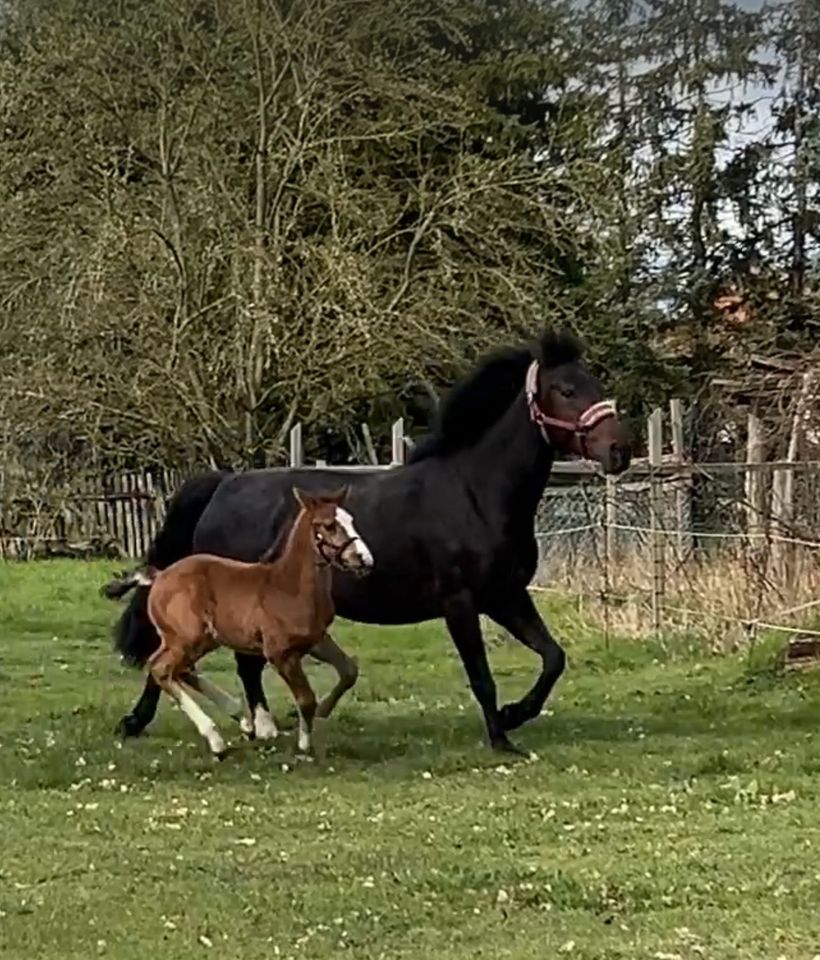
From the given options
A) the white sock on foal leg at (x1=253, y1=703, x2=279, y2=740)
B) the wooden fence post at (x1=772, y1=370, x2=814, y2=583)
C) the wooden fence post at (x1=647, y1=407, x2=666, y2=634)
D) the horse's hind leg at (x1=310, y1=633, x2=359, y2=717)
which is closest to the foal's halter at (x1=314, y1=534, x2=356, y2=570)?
the horse's hind leg at (x1=310, y1=633, x2=359, y2=717)

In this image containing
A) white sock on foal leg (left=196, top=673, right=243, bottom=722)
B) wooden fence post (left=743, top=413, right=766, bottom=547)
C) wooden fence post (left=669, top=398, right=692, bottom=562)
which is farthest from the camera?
wooden fence post (left=669, top=398, right=692, bottom=562)

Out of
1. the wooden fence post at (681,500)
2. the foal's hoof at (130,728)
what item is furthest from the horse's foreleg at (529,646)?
the wooden fence post at (681,500)

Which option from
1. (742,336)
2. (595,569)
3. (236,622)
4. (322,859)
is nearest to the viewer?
(322,859)

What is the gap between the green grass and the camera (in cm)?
570

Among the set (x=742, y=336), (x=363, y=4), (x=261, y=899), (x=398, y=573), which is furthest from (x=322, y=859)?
(x=742, y=336)

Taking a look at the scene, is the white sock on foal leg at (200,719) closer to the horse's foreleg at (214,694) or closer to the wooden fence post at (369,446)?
the horse's foreleg at (214,694)

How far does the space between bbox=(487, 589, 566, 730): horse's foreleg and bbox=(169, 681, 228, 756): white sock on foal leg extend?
1555 mm

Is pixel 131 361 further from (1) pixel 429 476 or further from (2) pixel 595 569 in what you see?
(1) pixel 429 476

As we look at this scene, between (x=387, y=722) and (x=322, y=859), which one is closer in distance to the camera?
(x=322, y=859)

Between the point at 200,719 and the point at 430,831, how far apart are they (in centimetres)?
252

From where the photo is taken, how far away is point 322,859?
6.89 metres

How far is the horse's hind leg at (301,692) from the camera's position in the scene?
9484mm

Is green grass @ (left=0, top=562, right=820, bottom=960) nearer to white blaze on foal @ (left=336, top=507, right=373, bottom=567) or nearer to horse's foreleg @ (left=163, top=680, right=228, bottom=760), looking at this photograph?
horse's foreleg @ (left=163, top=680, right=228, bottom=760)

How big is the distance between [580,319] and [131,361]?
296 inches
